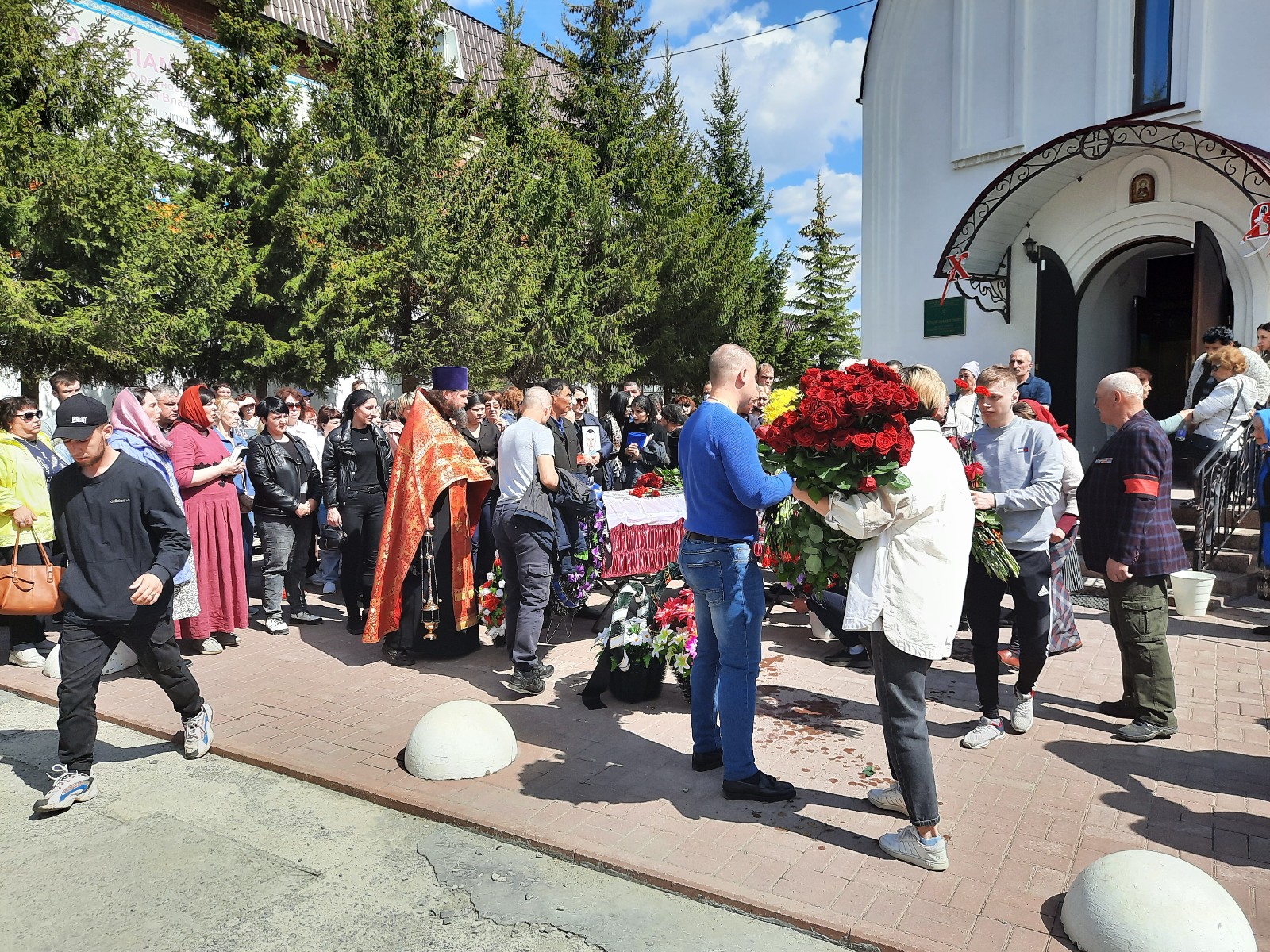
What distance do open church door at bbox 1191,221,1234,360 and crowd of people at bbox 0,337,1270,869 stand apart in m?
2.44

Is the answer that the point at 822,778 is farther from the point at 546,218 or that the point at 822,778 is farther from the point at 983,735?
the point at 546,218

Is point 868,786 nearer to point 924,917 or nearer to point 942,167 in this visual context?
point 924,917

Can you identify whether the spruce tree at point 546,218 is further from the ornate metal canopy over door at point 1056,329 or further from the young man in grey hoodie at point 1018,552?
the young man in grey hoodie at point 1018,552

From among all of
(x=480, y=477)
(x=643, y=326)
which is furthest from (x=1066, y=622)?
(x=643, y=326)

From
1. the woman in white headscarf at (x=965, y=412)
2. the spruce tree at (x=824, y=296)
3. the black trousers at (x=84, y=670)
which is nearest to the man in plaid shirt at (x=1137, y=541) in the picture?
A: the woman in white headscarf at (x=965, y=412)

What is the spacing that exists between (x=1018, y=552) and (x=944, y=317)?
32.4 feet

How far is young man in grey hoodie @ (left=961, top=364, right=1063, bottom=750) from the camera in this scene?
4848mm

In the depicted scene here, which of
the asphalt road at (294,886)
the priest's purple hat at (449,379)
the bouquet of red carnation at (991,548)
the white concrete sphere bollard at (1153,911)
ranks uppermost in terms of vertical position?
the priest's purple hat at (449,379)

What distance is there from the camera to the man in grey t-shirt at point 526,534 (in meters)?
5.97

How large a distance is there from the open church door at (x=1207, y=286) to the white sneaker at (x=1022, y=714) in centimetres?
800

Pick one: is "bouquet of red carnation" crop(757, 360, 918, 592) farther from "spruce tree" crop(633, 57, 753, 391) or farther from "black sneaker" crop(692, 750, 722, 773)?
"spruce tree" crop(633, 57, 753, 391)

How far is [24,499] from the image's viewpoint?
264 inches

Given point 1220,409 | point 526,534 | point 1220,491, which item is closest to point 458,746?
point 526,534

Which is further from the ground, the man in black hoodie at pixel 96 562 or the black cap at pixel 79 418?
the black cap at pixel 79 418
